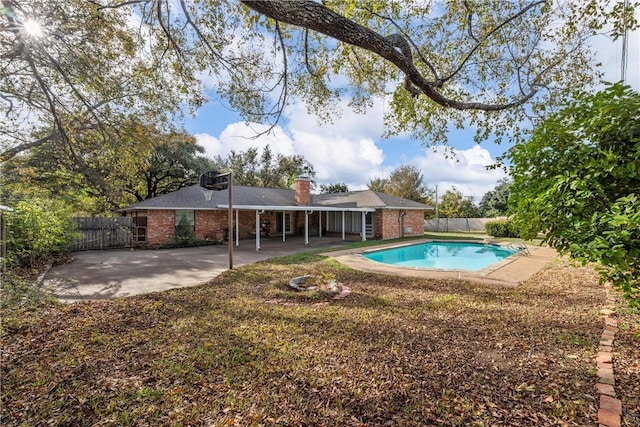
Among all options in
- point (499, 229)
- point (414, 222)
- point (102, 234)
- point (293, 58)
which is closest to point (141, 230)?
point (102, 234)

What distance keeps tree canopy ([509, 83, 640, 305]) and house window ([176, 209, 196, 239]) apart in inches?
652

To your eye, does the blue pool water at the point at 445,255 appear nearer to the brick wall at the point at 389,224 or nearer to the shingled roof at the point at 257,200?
the brick wall at the point at 389,224

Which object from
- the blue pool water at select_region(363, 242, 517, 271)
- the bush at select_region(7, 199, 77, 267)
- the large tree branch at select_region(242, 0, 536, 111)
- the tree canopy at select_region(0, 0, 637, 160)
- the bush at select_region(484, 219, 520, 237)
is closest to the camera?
the large tree branch at select_region(242, 0, 536, 111)

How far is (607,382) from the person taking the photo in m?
2.90

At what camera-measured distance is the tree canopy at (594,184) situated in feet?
7.85

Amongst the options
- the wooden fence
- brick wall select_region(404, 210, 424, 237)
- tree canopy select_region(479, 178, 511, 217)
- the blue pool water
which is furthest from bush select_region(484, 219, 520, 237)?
the wooden fence

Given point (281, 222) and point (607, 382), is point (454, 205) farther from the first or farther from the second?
point (607, 382)

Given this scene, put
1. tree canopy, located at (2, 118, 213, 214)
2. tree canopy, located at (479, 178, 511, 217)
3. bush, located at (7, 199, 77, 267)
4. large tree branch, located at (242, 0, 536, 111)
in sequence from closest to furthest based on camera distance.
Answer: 1. large tree branch, located at (242, 0, 536, 111)
2. tree canopy, located at (2, 118, 213, 214)
3. bush, located at (7, 199, 77, 267)
4. tree canopy, located at (479, 178, 511, 217)

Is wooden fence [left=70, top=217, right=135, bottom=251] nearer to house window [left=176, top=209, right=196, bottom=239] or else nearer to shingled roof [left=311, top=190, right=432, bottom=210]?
house window [left=176, top=209, right=196, bottom=239]

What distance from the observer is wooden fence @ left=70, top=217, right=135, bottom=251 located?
1430cm

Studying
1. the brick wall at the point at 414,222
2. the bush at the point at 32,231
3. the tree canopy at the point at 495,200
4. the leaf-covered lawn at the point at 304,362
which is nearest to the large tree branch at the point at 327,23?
the leaf-covered lawn at the point at 304,362

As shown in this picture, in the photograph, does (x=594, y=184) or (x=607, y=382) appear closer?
(x=594, y=184)

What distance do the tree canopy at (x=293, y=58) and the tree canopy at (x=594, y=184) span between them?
2.27 metres

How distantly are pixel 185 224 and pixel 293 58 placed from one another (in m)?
13.2
